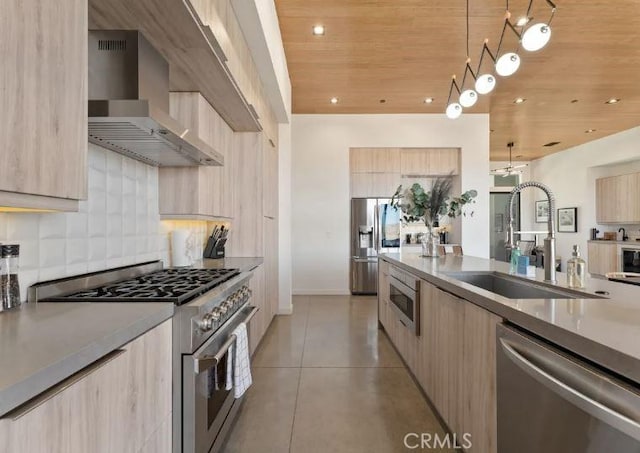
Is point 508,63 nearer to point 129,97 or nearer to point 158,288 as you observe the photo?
point 129,97

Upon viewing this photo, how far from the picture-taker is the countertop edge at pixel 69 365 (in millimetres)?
651

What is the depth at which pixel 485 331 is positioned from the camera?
1.47m

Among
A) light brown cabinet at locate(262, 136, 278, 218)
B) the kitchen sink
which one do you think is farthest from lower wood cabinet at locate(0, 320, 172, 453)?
light brown cabinet at locate(262, 136, 278, 218)

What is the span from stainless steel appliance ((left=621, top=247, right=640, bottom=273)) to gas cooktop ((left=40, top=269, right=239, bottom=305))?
26.4ft

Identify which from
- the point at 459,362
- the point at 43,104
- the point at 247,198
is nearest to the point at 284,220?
the point at 247,198

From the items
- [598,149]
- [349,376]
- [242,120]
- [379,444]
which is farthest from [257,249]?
[598,149]

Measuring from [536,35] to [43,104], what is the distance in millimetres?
2756

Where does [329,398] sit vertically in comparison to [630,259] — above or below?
below

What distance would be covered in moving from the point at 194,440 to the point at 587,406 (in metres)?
1.29

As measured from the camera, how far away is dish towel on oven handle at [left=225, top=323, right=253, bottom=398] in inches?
72.2

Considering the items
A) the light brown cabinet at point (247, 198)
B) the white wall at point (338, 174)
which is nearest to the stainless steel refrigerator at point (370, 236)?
the white wall at point (338, 174)

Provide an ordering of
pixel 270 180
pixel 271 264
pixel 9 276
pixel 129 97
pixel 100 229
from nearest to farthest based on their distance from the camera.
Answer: pixel 9 276, pixel 129 97, pixel 100 229, pixel 271 264, pixel 270 180

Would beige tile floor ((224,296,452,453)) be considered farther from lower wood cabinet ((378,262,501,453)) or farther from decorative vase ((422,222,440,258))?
decorative vase ((422,222,440,258))

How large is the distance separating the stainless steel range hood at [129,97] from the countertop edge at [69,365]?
82 centimetres
